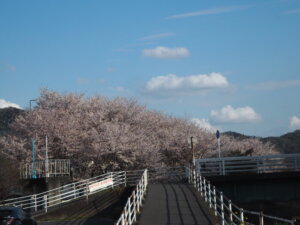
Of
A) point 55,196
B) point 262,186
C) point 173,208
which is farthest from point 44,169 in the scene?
point 173,208

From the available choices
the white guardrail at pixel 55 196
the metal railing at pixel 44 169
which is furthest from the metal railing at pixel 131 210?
the metal railing at pixel 44 169

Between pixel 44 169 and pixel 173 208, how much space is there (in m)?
20.2

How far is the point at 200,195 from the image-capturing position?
2748 cm

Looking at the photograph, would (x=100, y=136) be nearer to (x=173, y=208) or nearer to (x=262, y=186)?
(x=262, y=186)

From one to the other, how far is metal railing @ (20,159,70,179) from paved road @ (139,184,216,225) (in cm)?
1058

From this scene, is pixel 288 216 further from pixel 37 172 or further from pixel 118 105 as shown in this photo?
pixel 118 105

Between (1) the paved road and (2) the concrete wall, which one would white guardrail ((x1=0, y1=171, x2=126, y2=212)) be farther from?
(2) the concrete wall

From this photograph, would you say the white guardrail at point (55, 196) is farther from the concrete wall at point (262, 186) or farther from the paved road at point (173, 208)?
the concrete wall at point (262, 186)

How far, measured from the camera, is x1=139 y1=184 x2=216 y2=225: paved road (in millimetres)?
20203

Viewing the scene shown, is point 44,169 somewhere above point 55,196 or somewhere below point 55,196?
above

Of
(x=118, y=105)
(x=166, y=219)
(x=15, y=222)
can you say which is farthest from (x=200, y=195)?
(x=118, y=105)

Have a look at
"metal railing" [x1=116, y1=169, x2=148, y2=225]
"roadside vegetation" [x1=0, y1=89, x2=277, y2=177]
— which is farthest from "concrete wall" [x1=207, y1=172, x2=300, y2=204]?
"roadside vegetation" [x1=0, y1=89, x2=277, y2=177]

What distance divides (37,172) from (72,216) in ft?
39.3

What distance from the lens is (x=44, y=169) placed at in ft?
137
